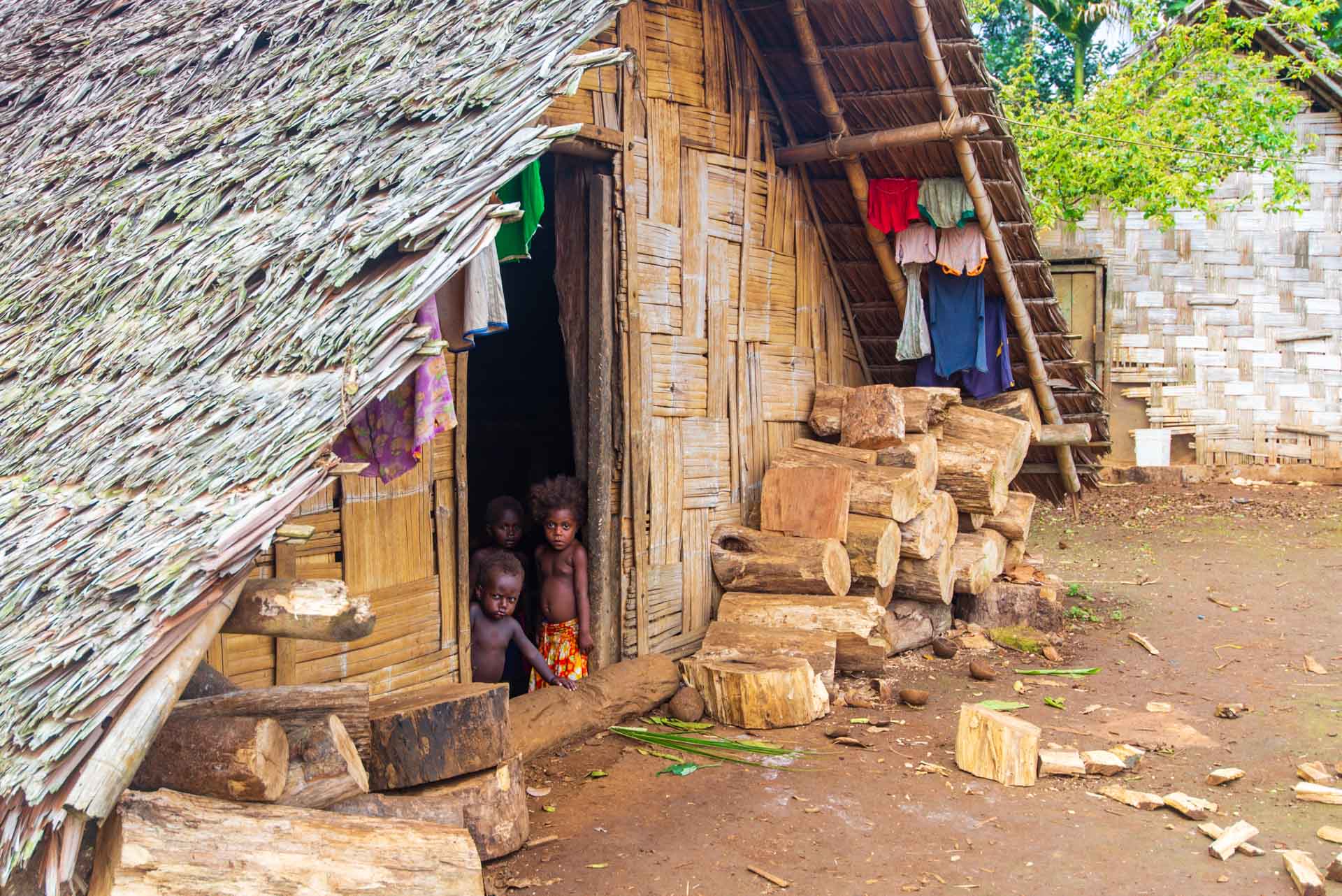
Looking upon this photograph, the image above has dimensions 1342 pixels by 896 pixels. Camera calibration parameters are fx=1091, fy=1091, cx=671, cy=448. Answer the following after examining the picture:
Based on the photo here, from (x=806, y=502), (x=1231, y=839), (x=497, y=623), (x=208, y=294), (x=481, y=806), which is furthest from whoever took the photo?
(x=806, y=502)

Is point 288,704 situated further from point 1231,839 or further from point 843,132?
point 843,132

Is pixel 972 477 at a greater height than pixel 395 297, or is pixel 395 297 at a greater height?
pixel 395 297

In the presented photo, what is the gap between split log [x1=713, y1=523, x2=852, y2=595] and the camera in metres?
5.61

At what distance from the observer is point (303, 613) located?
252 cm

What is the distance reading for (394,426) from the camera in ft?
11.3

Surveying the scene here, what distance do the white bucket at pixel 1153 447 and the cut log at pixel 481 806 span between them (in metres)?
9.67

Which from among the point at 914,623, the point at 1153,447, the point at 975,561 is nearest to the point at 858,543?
the point at 914,623

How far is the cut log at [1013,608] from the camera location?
6.70 m

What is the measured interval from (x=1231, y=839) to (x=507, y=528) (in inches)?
137

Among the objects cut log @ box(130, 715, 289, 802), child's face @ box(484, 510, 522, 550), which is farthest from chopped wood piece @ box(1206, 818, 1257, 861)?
child's face @ box(484, 510, 522, 550)

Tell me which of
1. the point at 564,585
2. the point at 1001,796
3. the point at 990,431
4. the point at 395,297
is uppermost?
the point at 395,297

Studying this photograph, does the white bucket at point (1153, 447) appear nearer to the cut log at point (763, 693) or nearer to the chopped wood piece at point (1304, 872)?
the cut log at point (763, 693)

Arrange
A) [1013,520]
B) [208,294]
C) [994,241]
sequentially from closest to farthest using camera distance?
[208,294]
[994,241]
[1013,520]

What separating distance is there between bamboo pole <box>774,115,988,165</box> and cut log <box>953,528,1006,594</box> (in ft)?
7.68
